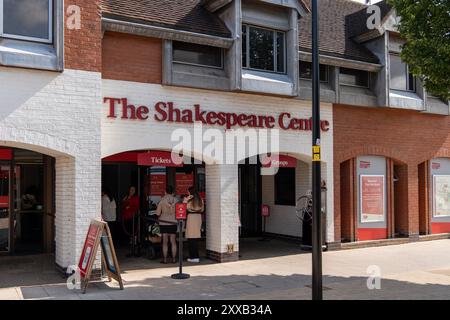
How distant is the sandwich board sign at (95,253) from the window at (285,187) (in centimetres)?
766

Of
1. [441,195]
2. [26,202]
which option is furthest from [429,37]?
[26,202]

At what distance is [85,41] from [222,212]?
197 inches

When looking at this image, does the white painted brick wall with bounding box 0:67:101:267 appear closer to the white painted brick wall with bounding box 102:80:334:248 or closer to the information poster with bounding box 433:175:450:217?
the white painted brick wall with bounding box 102:80:334:248

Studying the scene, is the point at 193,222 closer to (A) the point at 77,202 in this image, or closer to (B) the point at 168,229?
(B) the point at 168,229

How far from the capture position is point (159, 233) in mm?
11883

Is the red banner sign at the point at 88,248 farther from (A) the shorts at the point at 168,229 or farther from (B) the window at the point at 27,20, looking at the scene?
(B) the window at the point at 27,20

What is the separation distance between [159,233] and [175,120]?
285 centimetres

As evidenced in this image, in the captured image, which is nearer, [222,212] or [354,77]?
[222,212]

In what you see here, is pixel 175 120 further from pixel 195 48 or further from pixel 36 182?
pixel 36 182

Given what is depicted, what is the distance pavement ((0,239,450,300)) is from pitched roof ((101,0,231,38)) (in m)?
5.58

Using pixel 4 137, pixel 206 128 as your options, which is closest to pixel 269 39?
pixel 206 128

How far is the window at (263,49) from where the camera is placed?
12.2 meters

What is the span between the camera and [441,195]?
16.5 meters

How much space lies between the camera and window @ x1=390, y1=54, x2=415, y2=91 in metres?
15.3
